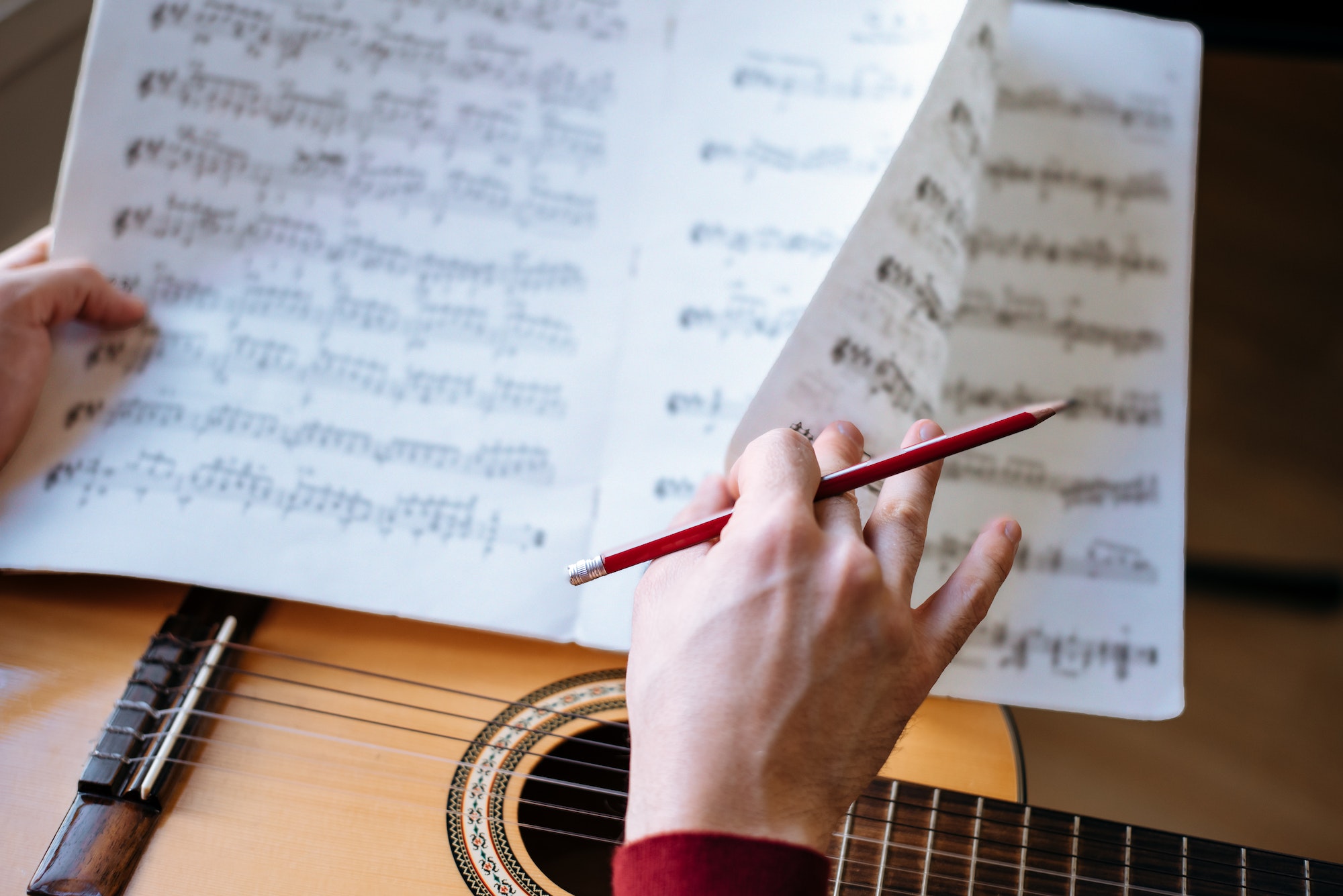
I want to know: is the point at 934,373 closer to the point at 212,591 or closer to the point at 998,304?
the point at 998,304

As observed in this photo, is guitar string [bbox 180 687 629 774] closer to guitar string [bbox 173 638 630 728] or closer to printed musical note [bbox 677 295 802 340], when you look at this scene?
guitar string [bbox 173 638 630 728]

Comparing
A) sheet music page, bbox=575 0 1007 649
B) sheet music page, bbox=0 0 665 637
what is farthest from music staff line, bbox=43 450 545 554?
sheet music page, bbox=575 0 1007 649

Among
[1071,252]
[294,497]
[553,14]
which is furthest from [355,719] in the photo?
[1071,252]

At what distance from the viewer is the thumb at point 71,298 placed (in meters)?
0.87

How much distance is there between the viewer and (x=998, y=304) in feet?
3.29

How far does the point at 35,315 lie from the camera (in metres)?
0.88

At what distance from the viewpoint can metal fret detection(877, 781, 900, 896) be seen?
2.53 ft

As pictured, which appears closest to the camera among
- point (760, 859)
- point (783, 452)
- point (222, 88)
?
point (760, 859)

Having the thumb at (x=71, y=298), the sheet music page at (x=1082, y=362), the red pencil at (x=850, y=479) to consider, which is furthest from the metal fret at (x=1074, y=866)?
the thumb at (x=71, y=298)

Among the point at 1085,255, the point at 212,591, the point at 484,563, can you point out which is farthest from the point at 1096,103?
the point at 212,591

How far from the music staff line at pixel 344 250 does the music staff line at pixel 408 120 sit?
0.11m

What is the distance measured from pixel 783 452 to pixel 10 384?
29.7 inches

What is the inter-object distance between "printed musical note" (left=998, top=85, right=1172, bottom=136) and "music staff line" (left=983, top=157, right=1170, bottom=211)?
6 cm

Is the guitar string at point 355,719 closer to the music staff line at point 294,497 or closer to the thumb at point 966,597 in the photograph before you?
the music staff line at point 294,497
